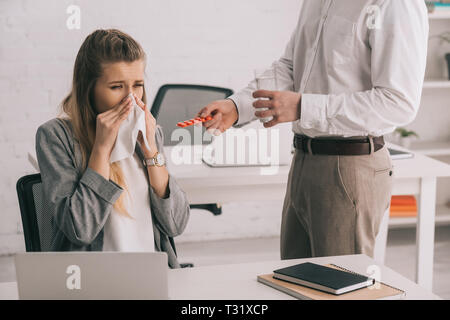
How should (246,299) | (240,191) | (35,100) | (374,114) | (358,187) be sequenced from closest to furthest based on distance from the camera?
(246,299) < (374,114) < (358,187) < (240,191) < (35,100)

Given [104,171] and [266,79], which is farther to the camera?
[266,79]

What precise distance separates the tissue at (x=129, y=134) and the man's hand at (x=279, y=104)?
0.28 metres

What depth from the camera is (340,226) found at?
1.59 metres

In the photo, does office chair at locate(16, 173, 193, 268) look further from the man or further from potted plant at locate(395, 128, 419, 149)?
potted plant at locate(395, 128, 419, 149)

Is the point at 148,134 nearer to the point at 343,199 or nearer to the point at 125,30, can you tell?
the point at 343,199

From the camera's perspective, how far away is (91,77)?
1514 millimetres

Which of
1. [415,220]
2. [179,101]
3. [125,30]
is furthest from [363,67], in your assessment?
[415,220]

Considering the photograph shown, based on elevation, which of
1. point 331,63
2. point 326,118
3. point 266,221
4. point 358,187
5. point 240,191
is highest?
point 331,63

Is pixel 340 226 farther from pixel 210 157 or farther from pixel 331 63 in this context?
pixel 210 157

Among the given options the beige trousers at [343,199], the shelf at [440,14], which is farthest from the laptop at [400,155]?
the shelf at [440,14]

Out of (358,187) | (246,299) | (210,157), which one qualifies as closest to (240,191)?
(210,157)

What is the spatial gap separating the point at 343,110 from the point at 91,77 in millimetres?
636

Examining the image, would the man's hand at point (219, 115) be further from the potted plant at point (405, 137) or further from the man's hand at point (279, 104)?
the potted plant at point (405, 137)
